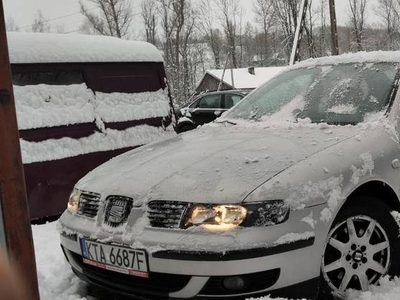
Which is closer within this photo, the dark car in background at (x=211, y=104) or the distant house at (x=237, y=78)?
the dark car in background at (x=211, y=104)

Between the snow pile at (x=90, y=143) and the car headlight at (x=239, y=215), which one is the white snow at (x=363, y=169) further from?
the snow pile at (x=90, y=143)

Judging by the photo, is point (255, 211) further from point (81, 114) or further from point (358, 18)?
point (358, 18)

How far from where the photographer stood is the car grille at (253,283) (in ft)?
8.05

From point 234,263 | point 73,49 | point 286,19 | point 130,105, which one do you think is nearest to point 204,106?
point 130,105

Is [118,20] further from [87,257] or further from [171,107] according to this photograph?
[87,257]

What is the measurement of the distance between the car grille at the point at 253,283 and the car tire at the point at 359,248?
342mm

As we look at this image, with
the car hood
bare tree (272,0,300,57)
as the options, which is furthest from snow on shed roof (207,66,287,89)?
the car hood

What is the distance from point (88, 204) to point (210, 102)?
10909 mm

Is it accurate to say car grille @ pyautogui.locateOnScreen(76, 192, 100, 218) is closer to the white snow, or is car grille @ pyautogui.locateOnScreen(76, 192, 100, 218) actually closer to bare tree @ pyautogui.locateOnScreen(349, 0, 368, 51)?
the white snow

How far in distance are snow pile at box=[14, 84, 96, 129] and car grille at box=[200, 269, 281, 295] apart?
328 cm

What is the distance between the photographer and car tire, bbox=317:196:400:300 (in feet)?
8.93

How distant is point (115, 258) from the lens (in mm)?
2666

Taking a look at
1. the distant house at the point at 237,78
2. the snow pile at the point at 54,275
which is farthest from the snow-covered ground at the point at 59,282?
the distant house at the point at 237,78

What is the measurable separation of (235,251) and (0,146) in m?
1.18
